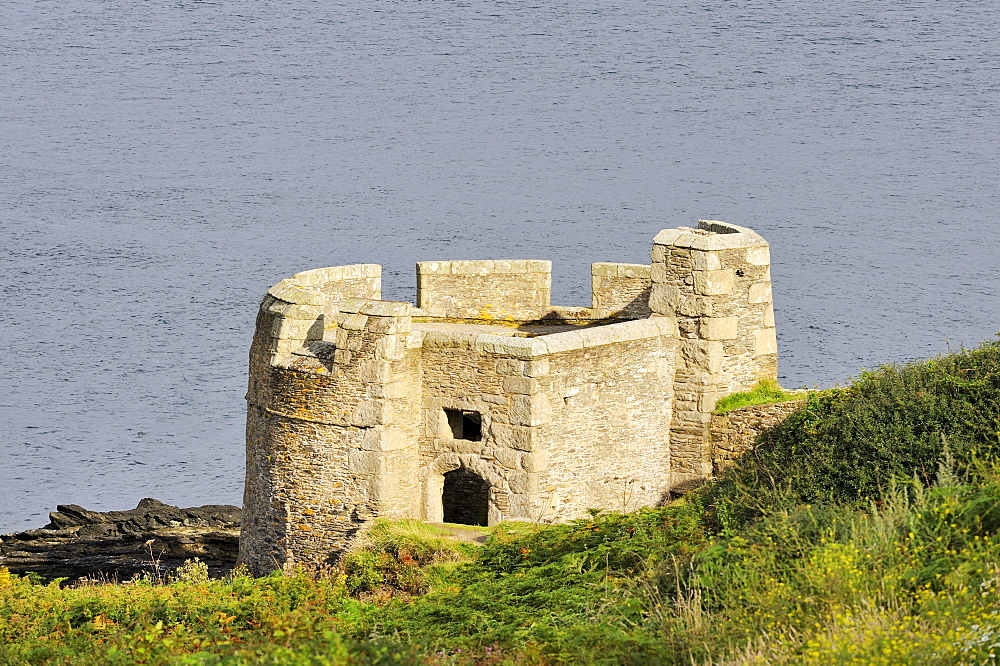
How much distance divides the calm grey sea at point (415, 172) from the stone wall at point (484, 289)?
67.6ft

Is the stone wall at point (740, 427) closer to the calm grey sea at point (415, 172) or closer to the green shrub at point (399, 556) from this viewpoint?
the green shrub at point (399, 556)

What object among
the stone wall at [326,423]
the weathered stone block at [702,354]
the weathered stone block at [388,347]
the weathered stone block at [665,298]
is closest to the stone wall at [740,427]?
the weathered stone block at [702,354]

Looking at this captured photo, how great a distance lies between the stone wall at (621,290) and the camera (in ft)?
78.5

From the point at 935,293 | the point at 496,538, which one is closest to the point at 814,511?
the point at 496,538

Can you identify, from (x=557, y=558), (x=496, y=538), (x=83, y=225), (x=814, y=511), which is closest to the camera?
(x=814, y=511)

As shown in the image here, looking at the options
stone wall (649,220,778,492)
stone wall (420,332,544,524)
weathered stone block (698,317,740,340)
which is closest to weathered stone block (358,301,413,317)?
stone wall (420,332,544,524)

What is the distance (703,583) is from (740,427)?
8871 millimetres

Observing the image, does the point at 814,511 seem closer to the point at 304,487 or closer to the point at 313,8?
the point at 304,487

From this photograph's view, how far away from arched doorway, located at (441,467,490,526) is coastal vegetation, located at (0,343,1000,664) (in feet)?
8.10

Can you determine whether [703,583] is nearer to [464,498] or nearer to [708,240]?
[708,240]

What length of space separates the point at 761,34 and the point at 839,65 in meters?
4.55

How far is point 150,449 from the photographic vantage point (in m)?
46.4

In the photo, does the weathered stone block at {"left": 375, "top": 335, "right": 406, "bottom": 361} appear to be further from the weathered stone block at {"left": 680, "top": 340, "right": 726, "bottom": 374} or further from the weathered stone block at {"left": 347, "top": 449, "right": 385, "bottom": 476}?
the weathered stone block at {"left": 680, "top": 340, "right": 726, "bottom": 374}

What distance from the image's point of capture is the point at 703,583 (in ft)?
44.2
